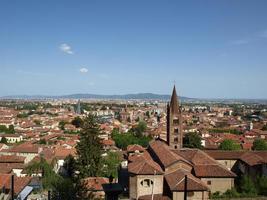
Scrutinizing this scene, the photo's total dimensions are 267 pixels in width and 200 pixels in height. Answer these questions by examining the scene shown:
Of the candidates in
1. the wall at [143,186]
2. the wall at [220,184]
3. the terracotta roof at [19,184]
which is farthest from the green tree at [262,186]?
the terracotta roof at [19,184]

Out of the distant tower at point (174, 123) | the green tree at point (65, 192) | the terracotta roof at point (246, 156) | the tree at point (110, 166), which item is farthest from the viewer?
the distant tower at point (174, 123)

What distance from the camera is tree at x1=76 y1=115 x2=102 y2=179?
36125mm

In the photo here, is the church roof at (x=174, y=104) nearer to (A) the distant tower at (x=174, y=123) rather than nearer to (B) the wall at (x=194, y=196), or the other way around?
(A) the distant tower at (x=174, y=123)

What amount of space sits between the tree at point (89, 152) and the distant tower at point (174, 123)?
29.3 ft

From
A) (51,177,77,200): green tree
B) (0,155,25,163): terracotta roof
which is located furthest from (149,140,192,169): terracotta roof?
(0,155,25,163): terracotta roof

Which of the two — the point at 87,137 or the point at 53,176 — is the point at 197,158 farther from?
the point at 53,176

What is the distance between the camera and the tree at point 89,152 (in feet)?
119

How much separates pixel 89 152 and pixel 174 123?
11.2 metres

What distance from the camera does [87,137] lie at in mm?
38344

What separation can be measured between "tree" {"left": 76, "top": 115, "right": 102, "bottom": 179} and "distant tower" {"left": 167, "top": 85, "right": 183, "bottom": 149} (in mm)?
8940

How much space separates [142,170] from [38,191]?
37.1 ft

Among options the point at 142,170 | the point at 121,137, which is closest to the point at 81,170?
the point at 142,170

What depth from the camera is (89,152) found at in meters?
36.9

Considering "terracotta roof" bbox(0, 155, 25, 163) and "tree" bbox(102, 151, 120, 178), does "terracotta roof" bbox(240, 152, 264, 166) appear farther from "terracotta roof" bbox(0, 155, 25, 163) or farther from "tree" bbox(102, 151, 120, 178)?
"terracotta roof" bbox(0, 155, 25, 163)
